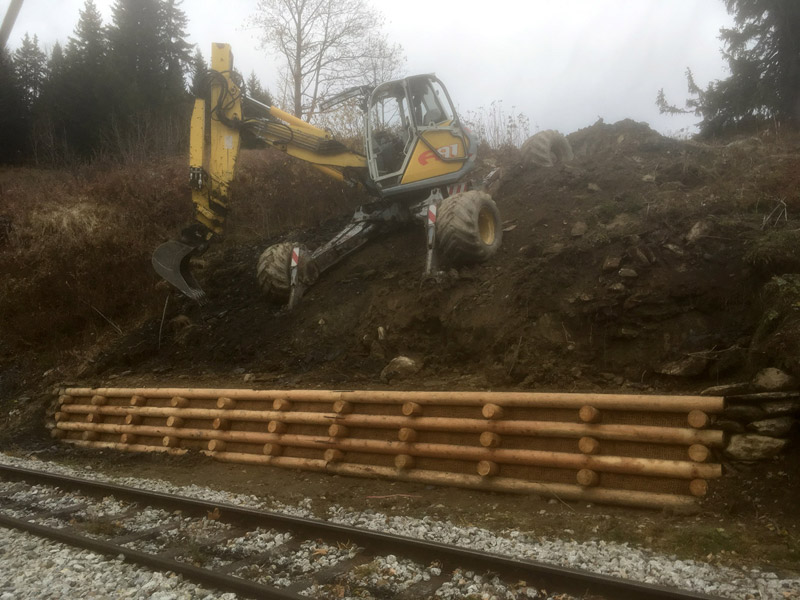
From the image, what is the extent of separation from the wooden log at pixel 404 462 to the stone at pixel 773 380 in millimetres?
3150

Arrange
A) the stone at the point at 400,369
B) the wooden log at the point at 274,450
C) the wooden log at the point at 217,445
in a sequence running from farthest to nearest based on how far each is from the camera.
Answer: the stone at the point at 400,369 < the wooden log at the point at 217,445 < the wooden log at the point at 274,450

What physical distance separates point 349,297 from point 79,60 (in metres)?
20.7

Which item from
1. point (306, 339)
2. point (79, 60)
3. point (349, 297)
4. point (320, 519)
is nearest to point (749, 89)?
point (349, 297)

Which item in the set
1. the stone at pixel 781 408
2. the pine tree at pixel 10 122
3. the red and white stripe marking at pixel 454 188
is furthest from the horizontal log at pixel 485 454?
the pine tree at pixel 10 122

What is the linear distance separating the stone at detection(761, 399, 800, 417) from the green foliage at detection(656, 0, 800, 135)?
36.1 feet

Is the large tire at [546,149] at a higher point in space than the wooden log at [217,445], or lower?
higher

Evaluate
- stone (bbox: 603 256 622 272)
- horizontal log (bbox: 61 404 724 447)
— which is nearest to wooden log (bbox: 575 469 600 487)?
horizontal log (bbox: 61 404 724 447)

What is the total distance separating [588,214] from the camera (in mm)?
10180

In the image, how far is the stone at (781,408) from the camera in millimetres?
5312

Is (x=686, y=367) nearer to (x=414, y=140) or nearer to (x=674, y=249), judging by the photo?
(x=674, y=249)

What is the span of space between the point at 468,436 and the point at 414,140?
5669mm

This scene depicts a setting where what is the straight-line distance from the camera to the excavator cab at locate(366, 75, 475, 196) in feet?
35.7

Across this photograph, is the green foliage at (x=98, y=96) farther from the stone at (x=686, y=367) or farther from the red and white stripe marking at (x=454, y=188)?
the stone at (x=686, y=367)

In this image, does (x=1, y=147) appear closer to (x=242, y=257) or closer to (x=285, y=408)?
(x=242, y=257)
